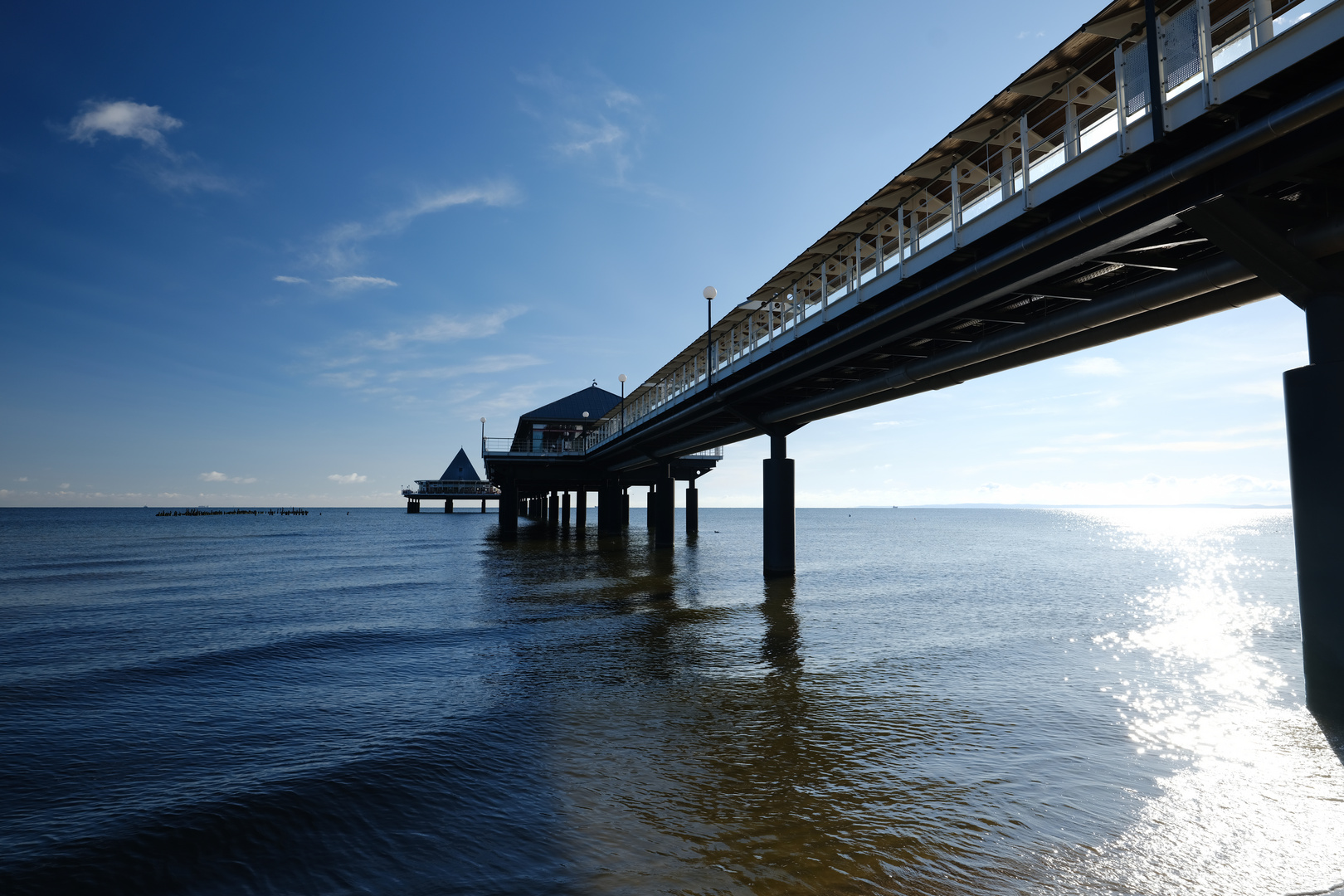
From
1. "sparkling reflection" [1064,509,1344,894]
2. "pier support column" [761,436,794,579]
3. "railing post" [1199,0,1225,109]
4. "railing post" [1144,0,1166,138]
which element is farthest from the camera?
"pier support column" [761,436,794,579]

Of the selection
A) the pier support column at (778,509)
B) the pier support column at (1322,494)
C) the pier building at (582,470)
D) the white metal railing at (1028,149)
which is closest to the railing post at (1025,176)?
the white metal railing at (1028,149)

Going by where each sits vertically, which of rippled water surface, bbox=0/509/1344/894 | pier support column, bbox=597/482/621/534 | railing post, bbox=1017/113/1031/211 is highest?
railing post, bbox=1017/113/1031/211

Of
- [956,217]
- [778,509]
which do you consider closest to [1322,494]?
[956,217]

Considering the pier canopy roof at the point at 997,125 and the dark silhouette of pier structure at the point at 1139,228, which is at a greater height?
the pier canopy roof at the point at 997,125

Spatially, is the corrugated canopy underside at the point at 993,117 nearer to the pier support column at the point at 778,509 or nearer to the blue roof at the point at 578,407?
the pier support column at the point at 778,509

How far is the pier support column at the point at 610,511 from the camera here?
56562 mm

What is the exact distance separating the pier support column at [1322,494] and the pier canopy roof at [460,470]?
417 feet

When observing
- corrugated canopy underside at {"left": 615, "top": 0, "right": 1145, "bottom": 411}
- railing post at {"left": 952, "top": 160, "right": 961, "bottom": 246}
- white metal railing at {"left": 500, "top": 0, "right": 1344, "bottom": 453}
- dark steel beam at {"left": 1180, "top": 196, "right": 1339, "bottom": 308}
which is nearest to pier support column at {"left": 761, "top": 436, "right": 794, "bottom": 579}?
white metal railing at {"left": 500, "top": 0, "right": 1344, "bottom": 453}

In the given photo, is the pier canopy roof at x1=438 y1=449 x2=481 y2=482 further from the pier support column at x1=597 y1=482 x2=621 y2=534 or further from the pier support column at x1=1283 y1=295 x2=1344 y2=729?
the pier support column at x1=1283 y1=295 x2=1344 y2=729

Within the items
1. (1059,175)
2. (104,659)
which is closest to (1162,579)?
(1059,175)

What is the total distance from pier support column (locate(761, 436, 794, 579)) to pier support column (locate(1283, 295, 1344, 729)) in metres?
17.2

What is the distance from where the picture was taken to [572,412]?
198ft

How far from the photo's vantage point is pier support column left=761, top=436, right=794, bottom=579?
25.4 m

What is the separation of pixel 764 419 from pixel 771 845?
21076mm
